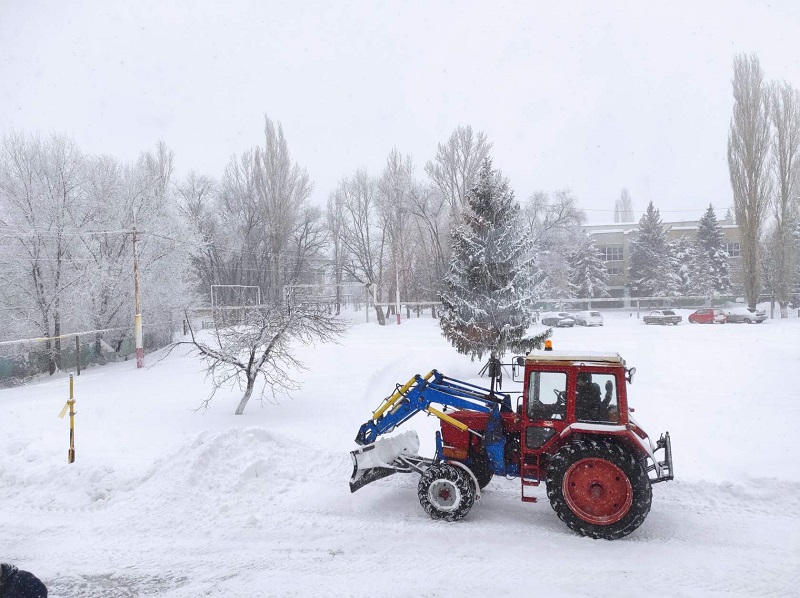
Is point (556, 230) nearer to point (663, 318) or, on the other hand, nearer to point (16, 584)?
point (663, 318)

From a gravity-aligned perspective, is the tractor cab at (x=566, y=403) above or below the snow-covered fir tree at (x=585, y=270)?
below

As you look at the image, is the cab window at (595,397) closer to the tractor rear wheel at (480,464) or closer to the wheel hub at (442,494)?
the tractor rear wheel at (480,464)

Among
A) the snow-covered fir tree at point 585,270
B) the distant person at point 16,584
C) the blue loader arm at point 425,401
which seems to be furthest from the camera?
the snow-covered fir tree at point 585,270

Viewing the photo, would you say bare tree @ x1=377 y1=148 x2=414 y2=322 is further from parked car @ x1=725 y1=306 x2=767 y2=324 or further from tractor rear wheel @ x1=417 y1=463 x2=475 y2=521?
tractor rear wheel @ x1=417 y1=463 x2=475 y2=521

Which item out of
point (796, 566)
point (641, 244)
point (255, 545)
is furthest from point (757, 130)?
point (255, 545)

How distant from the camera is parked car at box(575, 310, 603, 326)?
1423 inches

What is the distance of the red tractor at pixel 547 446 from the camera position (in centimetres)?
577

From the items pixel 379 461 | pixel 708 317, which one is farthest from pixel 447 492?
pixel 708 317

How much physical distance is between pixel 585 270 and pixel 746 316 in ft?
63.8

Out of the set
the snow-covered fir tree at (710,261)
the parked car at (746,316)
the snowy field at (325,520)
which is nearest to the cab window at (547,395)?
the snowy field at (325,520)

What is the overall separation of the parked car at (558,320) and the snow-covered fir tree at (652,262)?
52.9 ft

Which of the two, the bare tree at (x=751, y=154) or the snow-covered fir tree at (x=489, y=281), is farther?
the bare tree at (x=751, y=154)

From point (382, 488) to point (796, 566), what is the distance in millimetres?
4547

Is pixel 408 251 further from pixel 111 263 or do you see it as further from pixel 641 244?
pixel 111 263
